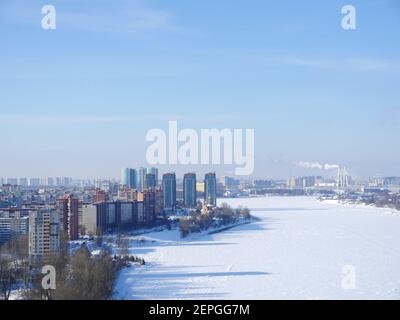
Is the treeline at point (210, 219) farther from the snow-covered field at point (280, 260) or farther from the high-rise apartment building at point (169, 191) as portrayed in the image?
the high-rise apartment building at point (169, 191)

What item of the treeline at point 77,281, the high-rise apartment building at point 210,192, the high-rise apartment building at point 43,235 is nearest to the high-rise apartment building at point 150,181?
the high-rise apartment building at point 210,192

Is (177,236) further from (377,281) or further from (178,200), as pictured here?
(377,281)

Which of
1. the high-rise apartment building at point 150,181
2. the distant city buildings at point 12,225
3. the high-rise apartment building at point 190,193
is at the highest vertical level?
the high-rise apartment building at point 150,181

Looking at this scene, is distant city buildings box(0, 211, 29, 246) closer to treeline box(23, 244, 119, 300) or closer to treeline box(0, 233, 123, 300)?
treeline box(0, 233, 123, 300)

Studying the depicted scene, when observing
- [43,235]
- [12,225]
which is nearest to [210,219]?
[12,225]
